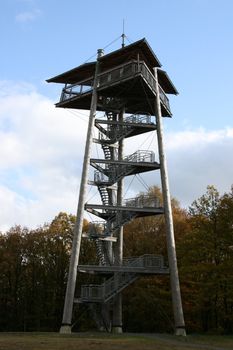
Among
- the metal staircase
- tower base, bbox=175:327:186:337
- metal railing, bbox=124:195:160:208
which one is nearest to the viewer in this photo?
tower base, bbox=175:327:186:337

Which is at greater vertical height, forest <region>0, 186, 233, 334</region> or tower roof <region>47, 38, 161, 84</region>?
tower roof <region>47, 38, 161, 84</region>

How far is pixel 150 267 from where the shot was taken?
30938 mm

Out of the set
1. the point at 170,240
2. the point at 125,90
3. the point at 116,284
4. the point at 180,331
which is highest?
the point at 125,90

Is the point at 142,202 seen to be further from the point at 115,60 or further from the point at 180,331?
the point at 115,60

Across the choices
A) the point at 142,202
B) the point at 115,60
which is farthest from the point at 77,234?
the point at 115,60

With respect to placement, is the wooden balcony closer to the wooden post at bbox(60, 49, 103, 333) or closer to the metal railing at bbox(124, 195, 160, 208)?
the wooden post at bbox(60, 49, 103, 333)

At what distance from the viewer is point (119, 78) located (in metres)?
33.0

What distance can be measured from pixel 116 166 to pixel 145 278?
42.9 feet

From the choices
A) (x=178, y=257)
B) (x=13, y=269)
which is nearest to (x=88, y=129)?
(x=178, y=257)

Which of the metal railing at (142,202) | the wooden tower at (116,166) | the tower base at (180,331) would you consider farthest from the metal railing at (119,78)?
the tower base at (180,331)

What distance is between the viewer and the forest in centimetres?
3462

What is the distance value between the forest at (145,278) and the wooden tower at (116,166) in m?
3.90

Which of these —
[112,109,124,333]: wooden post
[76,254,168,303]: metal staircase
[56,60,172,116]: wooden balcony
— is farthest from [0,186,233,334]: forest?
[56,60,172,116]: wooden balcony

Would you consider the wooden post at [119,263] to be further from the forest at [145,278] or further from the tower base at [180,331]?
the tower base at [180,331]
